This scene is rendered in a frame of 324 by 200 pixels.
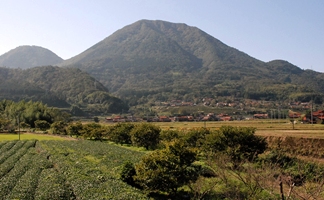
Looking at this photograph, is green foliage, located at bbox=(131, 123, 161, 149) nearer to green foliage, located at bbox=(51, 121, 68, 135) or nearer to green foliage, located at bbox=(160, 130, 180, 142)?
green foliage, located at bbox=(160, 130, 180, 142)

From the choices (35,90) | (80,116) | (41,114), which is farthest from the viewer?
(35,90)

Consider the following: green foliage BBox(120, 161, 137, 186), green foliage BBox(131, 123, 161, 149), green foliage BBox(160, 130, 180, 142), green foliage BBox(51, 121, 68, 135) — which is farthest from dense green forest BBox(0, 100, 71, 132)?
green foliage BBox(120, 161, 137, 186)

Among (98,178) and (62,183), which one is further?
(98,178)

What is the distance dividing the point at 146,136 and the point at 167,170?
28.1 m

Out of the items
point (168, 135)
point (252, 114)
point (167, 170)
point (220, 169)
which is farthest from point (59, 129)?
point (252, 114)

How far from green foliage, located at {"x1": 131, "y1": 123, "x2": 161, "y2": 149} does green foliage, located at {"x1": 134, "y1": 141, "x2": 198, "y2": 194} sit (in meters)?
26.1

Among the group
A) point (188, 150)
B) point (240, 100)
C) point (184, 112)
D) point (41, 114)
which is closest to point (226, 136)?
point (188, 150)

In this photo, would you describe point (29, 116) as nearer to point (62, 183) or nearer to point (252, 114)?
point (62, 183)

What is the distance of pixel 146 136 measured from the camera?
165 feet

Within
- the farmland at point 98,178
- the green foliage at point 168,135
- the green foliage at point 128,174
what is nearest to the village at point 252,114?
the green foliage at point 168,135

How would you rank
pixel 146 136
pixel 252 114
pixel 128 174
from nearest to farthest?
pixel 128 174, pixel 146 136, pixel 252 114

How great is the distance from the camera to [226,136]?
3388 centimetres

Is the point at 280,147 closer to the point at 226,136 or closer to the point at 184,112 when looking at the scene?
the point at 226,136

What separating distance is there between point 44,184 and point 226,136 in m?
20.5
